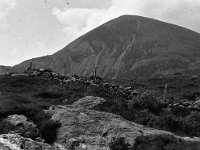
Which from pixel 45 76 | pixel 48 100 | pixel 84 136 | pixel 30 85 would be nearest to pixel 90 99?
pixel 48 100

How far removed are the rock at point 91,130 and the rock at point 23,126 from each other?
1.04 meters

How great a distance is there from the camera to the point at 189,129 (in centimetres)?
1800

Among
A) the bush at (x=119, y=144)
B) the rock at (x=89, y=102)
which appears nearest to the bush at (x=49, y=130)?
the bush at (x=119, y=144)

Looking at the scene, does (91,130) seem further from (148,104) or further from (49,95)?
(49,95)

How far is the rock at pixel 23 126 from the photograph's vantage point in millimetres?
13672

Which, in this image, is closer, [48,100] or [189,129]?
[189,129]

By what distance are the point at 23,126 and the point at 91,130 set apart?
277cm

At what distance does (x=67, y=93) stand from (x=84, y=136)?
378 inches

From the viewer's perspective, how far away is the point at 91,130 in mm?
14617

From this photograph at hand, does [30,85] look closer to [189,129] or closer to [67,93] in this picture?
[67,93]

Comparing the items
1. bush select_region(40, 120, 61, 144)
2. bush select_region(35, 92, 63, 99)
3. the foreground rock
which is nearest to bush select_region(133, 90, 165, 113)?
the foreground rock

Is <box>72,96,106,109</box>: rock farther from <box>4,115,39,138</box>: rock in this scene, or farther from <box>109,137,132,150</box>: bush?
<box>109,137,132,150</box>: bush

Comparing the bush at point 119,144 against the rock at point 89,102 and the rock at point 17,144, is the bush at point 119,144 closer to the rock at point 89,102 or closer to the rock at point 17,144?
the rock at point 17,144

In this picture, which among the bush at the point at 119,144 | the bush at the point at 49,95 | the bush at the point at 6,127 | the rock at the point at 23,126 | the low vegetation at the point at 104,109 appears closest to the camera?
the bush at the point at 119,144
